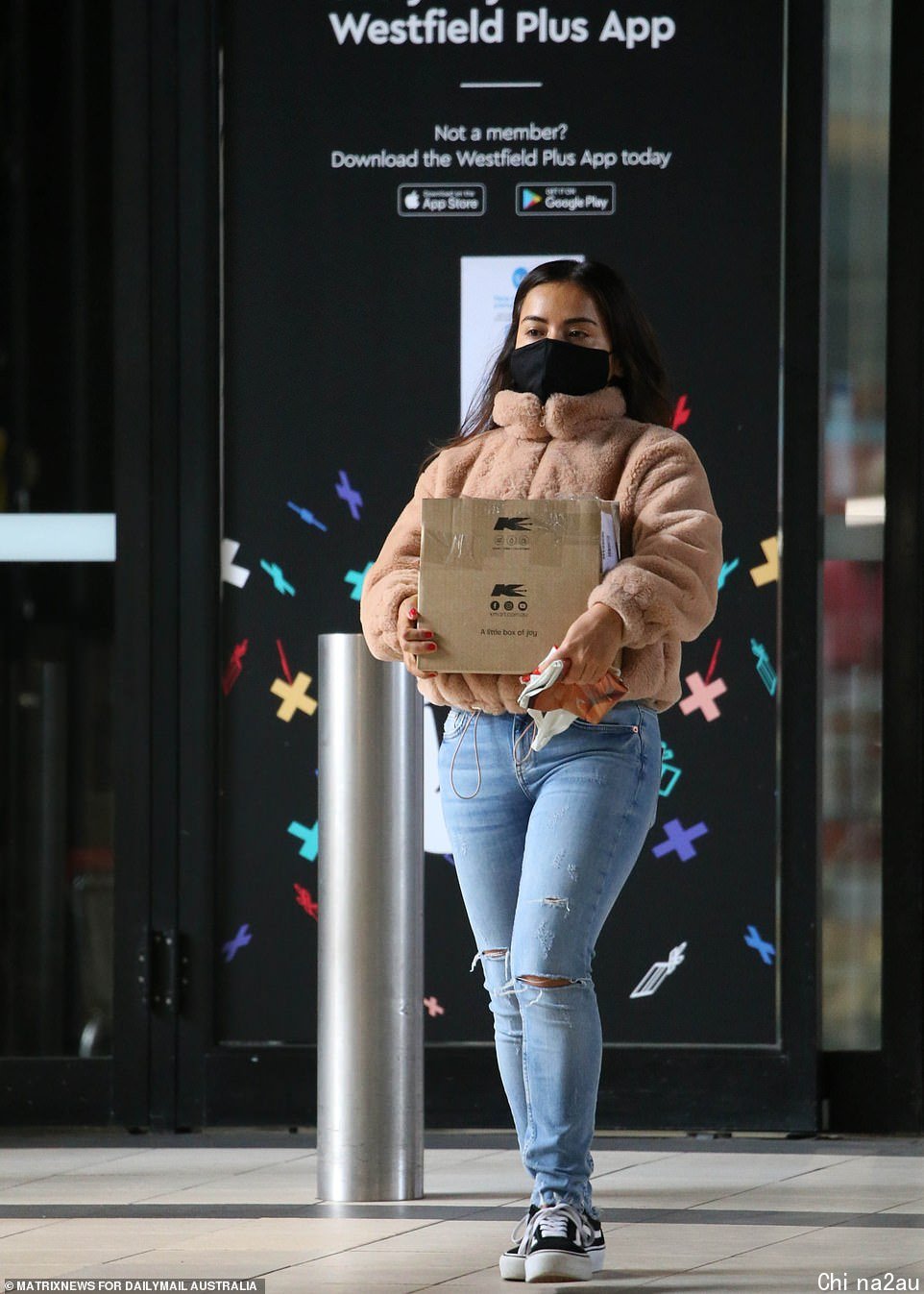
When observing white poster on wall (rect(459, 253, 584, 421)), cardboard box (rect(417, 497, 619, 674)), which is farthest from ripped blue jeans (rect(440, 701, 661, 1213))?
white poster on wall (rect(459, 253, 584, 421))

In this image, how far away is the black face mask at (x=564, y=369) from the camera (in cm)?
320

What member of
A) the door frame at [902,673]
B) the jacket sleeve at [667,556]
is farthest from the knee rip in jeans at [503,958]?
the door frame at [902,673]

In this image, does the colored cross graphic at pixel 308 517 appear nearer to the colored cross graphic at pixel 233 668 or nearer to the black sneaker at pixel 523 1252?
the colored cross graphic at pixel 233 668

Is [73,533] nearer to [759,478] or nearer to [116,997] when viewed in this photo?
[116,997]

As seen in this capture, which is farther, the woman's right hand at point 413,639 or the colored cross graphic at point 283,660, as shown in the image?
the colored cross graphic at point 283,660

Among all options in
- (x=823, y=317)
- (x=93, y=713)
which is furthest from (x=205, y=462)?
(x=823, y=317)

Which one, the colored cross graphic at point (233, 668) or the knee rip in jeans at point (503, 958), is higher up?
the colored cross graphic at point (233, 668)

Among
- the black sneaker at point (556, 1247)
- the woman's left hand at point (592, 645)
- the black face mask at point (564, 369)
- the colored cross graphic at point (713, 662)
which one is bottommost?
the black sneaker at point (556, 1247)

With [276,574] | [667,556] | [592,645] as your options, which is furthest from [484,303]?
[592,645]

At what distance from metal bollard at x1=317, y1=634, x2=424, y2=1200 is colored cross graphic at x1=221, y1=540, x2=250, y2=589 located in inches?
37.6

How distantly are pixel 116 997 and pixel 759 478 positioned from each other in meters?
2.03

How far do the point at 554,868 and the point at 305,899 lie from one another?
1.76 metres

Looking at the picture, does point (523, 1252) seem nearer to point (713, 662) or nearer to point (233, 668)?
point (713, 662)

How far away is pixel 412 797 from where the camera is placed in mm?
3805
